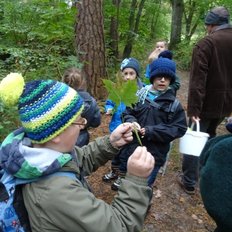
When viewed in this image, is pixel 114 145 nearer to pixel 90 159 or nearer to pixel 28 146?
pixel 90 159

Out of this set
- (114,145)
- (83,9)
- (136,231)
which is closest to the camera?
(136,231)

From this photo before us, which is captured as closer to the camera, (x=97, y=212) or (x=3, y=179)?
(x=97, y=212)

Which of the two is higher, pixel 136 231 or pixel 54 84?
pixel 54 84

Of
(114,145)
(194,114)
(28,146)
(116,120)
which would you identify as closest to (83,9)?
(116,120)

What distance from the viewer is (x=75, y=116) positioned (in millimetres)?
1588

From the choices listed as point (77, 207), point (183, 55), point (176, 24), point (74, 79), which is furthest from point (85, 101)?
point (176, 24)

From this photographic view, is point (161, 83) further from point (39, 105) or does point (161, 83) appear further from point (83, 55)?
point (83, 55)

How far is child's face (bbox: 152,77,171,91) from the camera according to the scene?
3391 mm

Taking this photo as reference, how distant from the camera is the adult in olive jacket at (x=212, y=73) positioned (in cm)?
388

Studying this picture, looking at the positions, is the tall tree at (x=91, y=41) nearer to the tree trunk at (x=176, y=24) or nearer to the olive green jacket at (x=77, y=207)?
the olive green jacket at (x=77, y=207)

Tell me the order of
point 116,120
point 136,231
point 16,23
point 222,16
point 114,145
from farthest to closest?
point 16,23 < point 116,120 < point 222,16 < point 114,145 < point 136,231

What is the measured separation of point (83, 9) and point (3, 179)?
5148 mm

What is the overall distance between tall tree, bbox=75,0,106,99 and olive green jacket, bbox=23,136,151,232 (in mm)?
4626

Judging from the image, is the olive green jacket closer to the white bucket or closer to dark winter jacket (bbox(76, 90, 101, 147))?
the white bucket
